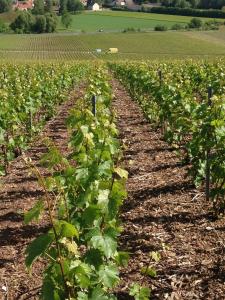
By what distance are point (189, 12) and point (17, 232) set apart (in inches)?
4092

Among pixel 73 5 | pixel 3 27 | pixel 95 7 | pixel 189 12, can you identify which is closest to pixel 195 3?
pixel 189 12

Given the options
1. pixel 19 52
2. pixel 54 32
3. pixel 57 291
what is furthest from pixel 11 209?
pixel 54 32

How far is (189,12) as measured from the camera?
10362 centimetres

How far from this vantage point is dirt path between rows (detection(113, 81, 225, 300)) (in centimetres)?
464

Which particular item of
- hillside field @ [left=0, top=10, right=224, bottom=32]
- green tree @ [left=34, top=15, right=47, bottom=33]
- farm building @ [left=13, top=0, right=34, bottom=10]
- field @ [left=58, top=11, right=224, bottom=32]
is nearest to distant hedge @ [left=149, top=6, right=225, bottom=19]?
hillside field @ [left=0, top=10, right=224, bottom=32]

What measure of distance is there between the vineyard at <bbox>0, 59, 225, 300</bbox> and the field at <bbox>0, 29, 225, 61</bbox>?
49.9m

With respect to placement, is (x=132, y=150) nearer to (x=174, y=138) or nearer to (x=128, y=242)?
(x=174, y=138)

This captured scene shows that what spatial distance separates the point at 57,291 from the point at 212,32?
8007cm

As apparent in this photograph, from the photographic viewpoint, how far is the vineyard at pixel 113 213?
318 centimetres

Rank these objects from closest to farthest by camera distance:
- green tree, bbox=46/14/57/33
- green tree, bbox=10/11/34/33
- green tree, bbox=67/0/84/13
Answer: green tree, bbox=46/14/57/33
green tree, bbox=10/11/34/33
green tree, bbox=67/0/84/13

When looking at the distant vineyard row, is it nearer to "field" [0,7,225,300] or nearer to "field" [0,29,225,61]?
"field" [0,7,225,300]

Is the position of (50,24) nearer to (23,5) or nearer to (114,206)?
(23,5)

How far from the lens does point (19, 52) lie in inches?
2628

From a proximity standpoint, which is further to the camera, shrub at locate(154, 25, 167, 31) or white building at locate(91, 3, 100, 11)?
white building at locate(91, 3, 100, 11)
